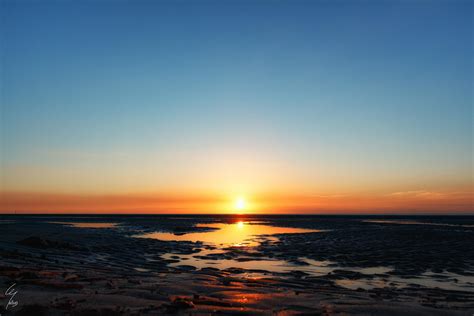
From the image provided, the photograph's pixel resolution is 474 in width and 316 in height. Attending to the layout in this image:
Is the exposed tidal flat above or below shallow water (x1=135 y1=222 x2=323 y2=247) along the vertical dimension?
above

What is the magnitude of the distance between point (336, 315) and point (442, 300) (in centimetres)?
512

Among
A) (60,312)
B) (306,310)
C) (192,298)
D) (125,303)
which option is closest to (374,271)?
(306,310)

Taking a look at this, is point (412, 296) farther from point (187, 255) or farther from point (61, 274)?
point (187, 255)

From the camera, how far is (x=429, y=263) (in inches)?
812
